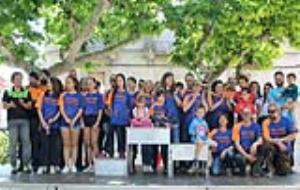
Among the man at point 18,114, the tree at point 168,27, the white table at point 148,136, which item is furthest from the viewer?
the tree at point 168,27

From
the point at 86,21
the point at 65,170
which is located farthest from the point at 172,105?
the point at 86,21

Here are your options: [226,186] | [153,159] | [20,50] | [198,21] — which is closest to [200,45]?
[198,21]

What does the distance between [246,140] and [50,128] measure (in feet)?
11.7

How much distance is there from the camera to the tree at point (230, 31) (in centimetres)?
1761

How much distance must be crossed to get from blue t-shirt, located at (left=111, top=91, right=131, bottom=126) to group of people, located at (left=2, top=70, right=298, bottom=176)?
0.02 meters

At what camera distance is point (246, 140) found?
14383 mm

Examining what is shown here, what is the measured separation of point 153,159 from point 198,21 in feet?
13.2

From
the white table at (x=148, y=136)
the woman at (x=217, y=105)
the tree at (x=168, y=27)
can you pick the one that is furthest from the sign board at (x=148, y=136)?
the tree at (x=168, y=27)

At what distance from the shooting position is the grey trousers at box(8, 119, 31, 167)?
14.1 meters

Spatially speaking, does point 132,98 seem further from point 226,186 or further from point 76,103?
point 226,186

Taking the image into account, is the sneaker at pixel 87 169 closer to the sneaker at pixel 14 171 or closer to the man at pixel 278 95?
the sneaker at pixel 14 171

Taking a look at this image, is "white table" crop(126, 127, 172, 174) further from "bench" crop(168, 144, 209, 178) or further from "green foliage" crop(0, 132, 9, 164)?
"green foliage" crop(0, 132, 9, 164)

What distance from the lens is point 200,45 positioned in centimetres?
1961

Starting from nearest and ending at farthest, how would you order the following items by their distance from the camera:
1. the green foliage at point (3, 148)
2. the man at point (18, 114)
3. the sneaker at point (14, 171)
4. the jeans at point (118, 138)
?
the man at point (18, 114)
the sneaker at point (14, 171)
the jeans at point (118, 138)
the green foliage at point (3, 148)
